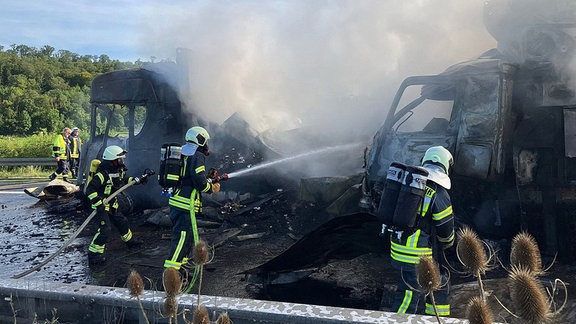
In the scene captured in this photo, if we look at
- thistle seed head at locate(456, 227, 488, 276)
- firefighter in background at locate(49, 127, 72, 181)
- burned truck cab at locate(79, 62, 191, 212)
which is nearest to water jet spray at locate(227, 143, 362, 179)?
burned truck cab at locate(79, 62, 191, 212)

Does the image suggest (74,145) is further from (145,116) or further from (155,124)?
(155,124)

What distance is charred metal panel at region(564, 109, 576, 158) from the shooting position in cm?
468

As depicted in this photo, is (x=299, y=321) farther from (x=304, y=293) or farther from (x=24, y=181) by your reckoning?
(x=24, y=181)

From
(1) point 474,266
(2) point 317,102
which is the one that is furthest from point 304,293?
(2) point 317,102

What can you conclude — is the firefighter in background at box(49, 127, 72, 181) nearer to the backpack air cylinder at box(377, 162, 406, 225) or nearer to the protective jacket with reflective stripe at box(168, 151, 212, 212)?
the protective jacket with reflective stripe at box(168, 151, 212, 212)

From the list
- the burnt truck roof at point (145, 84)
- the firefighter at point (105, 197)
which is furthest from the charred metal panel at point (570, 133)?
the burnt truck roof at point (145, 84)

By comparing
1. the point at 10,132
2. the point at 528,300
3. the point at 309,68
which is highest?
the point at 309,68

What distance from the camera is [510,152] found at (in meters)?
5.16

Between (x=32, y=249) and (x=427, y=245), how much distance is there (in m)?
6.07

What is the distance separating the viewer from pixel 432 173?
364 centimetres

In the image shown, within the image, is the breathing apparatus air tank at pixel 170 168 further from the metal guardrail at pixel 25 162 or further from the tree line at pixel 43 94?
the tree line at pixel 43 94

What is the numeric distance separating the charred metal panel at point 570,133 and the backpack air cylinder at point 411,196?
208cm

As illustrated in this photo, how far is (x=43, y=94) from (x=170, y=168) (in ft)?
161

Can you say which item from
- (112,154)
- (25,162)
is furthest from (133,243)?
(25,162)
